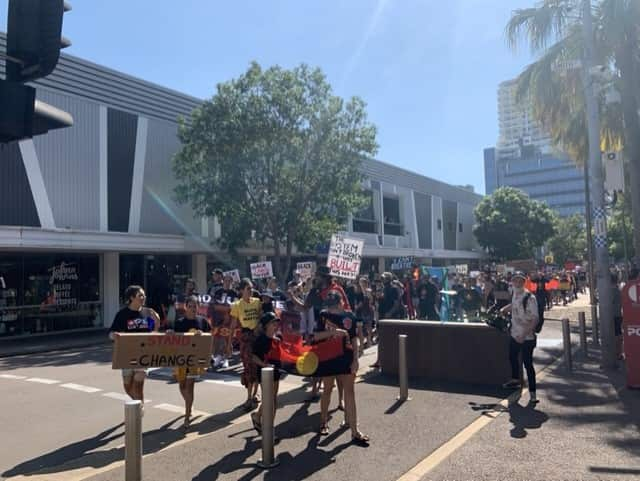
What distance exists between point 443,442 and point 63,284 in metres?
17.8

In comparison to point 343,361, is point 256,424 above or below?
below

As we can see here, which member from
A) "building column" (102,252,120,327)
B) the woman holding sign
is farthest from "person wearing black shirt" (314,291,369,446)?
"building column" (102,252,120,327)

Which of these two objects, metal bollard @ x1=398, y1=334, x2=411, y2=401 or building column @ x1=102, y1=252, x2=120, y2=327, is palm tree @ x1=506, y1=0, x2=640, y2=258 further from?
building column @ x1=102, y1=252, x2=120, y2=327

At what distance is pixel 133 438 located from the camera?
14.6ft

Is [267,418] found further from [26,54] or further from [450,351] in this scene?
[450,351]

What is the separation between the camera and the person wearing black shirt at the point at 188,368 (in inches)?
280

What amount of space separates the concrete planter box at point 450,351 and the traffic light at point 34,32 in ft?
25.2

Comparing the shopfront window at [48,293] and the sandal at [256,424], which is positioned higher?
the shopfront window at [48,293]

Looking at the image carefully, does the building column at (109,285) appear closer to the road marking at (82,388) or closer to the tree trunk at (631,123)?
the road marking at (82,388)

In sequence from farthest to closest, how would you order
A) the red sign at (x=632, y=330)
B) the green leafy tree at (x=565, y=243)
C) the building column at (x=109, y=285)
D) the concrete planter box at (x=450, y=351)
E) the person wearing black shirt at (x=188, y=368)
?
the green leafy tree at (x=565, y=243) < the building column at (x=109, y=285) < the concrete planter box at (x=450, y=351) < the red sign at (x=632, y=330) < the person wearing black shirt at (x=188, y=368)

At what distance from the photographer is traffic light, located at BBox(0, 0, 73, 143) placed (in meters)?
3.23

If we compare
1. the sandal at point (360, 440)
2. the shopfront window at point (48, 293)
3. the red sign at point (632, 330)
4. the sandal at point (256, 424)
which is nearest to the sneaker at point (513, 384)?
the red sign at point (632, 330)

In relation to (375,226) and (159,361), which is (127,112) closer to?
(159,361)

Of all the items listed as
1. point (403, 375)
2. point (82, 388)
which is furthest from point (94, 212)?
point (403, 375)
